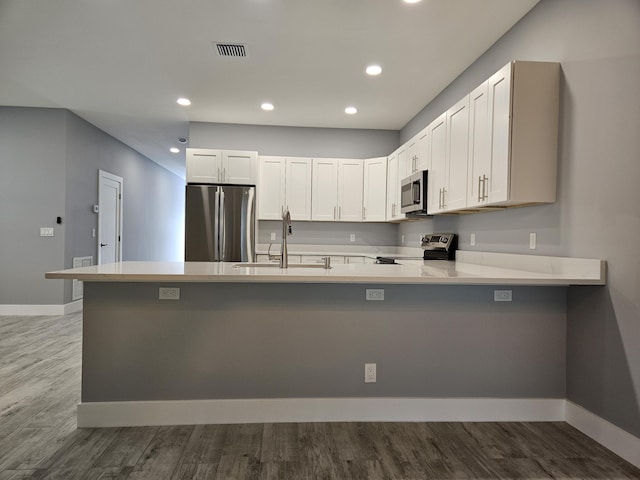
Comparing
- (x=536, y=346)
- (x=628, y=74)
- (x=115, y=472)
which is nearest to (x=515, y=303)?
(x=536, y=346)

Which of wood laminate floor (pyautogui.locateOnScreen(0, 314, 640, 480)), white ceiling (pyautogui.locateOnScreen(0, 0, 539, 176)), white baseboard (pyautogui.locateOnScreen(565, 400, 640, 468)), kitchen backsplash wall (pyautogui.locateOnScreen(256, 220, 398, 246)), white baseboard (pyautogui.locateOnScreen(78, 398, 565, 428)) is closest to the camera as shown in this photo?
wood laminate floor (pyautogui.locateOnScreen(0, 314, 640, 480))

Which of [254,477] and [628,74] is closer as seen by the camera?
[254,477]

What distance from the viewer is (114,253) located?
7016 mm

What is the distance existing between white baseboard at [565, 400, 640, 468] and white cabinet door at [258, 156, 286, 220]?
3.99 meters

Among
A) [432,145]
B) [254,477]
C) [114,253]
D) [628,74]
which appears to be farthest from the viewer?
[114,253]

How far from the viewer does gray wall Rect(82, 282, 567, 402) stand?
7.81 feet

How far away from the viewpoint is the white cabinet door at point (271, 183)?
18.0 ft

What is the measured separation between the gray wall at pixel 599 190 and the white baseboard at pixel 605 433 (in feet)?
0.15

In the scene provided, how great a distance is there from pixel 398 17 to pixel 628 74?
1553 mm

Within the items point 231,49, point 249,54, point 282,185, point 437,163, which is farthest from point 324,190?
point 231,49

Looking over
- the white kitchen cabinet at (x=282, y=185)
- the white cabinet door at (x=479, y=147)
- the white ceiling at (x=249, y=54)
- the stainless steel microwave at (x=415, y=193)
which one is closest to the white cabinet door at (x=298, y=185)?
the white kitchen cabinet at (x=282, y=185)

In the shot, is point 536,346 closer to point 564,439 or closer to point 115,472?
point 564,439

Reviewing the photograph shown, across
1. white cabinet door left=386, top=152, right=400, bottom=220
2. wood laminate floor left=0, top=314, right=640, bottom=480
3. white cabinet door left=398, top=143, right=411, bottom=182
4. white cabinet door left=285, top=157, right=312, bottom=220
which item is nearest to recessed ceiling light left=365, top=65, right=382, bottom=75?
white cabinet door left=398, top=143, right=411, bottom=182

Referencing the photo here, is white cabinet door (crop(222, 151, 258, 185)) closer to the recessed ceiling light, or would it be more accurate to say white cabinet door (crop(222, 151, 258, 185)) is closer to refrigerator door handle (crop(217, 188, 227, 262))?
refrigerator door handle (crop(217, 188, 227, 262))
